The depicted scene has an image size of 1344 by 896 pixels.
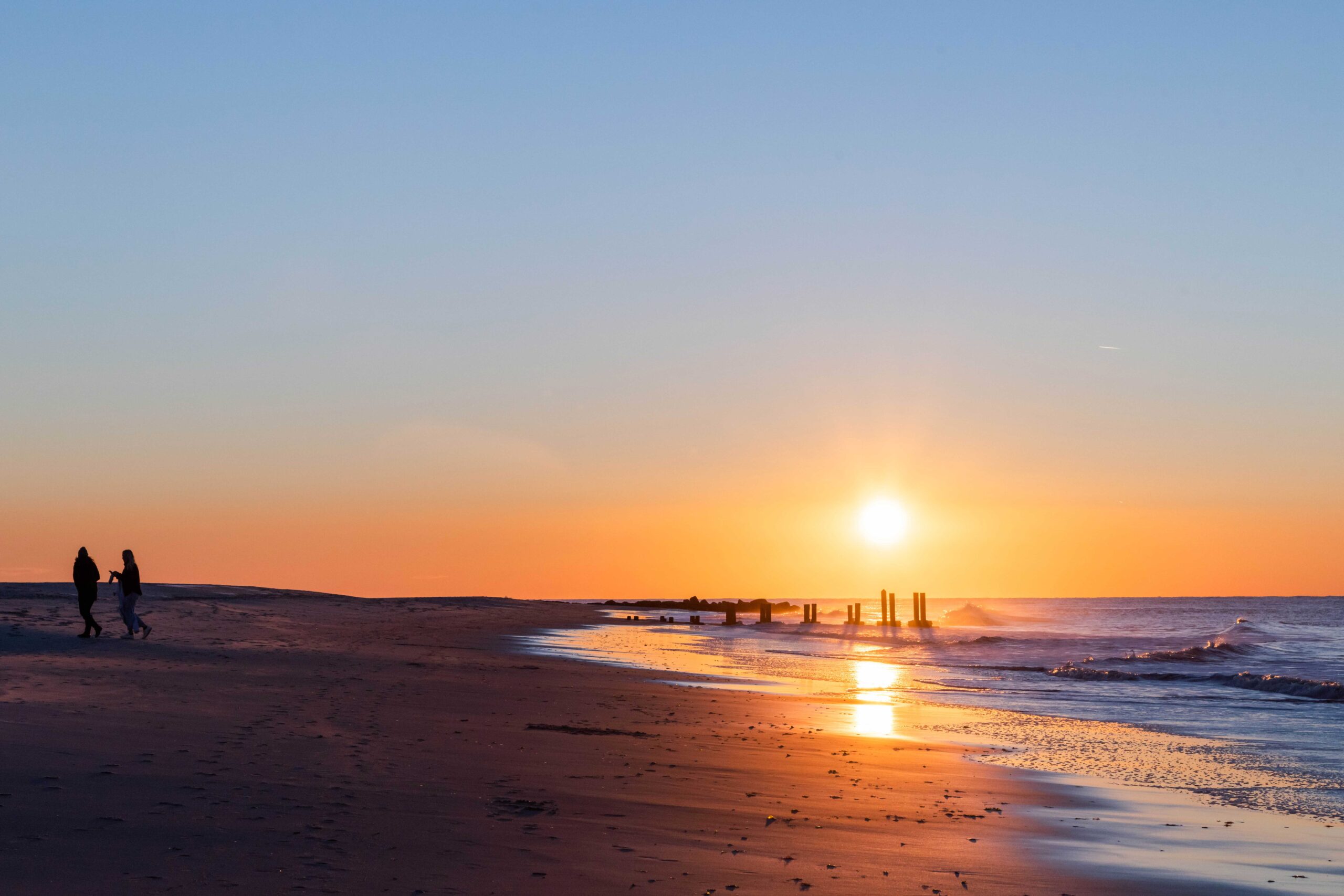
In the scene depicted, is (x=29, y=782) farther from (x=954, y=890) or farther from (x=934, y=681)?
(x=934, y=681)

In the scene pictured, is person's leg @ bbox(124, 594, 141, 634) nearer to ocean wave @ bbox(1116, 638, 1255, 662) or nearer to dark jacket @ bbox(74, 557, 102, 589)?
dark jacket @ bbox(74, 557, 102, 589)

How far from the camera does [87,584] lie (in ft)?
71.4

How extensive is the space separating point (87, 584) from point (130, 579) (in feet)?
3.28

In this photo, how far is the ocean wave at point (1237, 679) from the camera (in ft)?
78.8

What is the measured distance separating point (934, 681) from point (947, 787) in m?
16.6

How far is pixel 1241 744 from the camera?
15586mm

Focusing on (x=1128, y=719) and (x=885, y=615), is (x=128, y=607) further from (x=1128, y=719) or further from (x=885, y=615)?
(x=885, y=615)

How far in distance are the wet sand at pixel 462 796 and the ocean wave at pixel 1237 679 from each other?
14992 mm

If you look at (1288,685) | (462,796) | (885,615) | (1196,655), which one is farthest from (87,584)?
(885,615)

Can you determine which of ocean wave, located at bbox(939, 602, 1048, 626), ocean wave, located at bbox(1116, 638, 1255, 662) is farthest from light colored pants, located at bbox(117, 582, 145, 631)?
ocean wave, located at bbox(939, 602, 1048, 626)

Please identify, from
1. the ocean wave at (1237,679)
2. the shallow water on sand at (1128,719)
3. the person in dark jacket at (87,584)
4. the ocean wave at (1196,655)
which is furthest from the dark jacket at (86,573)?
the ocean wave at (1196,655)

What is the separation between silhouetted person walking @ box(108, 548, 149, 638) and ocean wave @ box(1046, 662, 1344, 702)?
24.3 meters

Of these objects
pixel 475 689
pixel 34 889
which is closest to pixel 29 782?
pixel 34 889

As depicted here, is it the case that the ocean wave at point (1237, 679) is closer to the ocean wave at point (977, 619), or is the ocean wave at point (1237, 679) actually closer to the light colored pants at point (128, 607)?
the light colored pants at point (128, 607)
